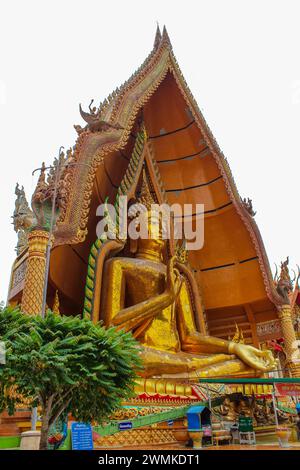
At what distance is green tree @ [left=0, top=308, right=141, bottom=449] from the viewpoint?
295 cm

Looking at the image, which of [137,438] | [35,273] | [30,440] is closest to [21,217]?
[35,273]

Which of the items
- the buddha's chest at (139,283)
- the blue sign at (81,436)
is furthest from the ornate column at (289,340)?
the blue sign at (81,436)

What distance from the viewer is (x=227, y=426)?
17.0 feet

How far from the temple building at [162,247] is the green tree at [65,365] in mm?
1506

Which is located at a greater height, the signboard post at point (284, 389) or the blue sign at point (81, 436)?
the signboard post at point (284, 389)

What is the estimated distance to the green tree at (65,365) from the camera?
295 cm

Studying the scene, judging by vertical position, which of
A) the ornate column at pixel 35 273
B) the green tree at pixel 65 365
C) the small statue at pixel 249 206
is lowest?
the green tree at pixel 65 365

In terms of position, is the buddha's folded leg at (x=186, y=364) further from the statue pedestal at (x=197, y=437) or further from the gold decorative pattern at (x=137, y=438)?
the statue pedestal at (x=197, y=437)

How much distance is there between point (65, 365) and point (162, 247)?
555 centimetres

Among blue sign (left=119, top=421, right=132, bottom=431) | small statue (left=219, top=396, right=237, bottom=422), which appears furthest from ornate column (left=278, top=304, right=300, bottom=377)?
blue sign (left=119, top=421, right=132, bottom=431)

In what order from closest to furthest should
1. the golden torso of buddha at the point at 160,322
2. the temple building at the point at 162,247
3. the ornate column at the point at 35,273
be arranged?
the ornate column at the point at 35,273 → the temple building at the point at 162,247 → the golden torso of buddha at the point at 160,322

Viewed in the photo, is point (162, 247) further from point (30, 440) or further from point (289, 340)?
point (30, 440)
